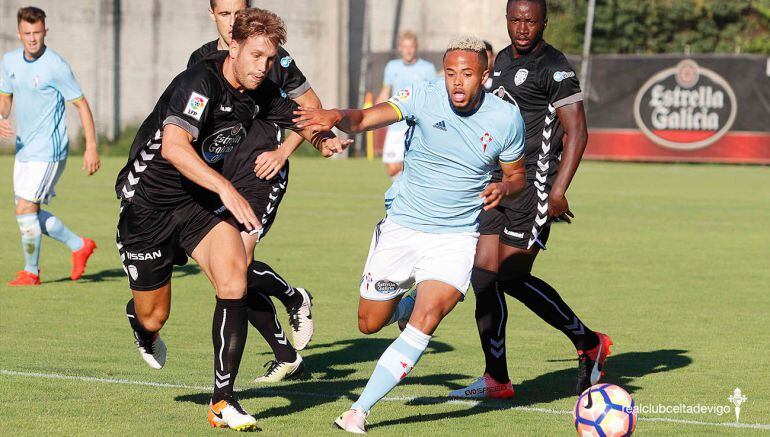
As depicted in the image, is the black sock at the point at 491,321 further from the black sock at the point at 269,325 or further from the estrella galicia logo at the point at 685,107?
the estrella galicia logo at the point at 685,107

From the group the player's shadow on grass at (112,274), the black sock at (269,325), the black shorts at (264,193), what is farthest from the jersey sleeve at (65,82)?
the black sock at (269,325)

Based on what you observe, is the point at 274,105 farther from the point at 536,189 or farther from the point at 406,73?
the point at 406,73

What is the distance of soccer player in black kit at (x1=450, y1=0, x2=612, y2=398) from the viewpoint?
25.1ft

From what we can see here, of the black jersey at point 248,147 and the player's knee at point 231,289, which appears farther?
the black jersey at point 248,147

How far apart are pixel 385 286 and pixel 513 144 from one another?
98 cm

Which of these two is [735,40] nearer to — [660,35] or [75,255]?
[660,35]

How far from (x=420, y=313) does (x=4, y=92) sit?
6893mm

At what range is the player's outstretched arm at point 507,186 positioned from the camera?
248 inches

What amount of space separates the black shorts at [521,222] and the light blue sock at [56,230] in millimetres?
5416

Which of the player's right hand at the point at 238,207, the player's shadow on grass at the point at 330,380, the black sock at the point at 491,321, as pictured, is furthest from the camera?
the black sock at the point at 491,321


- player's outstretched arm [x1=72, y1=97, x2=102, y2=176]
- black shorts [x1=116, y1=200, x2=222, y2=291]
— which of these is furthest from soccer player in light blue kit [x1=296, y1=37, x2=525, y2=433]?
player's outstretched arm [x1=72, y1=97, x2=102, y2=176]

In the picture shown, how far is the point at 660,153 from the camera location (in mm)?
29812

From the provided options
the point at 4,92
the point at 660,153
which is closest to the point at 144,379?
the point at 4,92

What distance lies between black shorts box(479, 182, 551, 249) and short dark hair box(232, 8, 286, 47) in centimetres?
207
